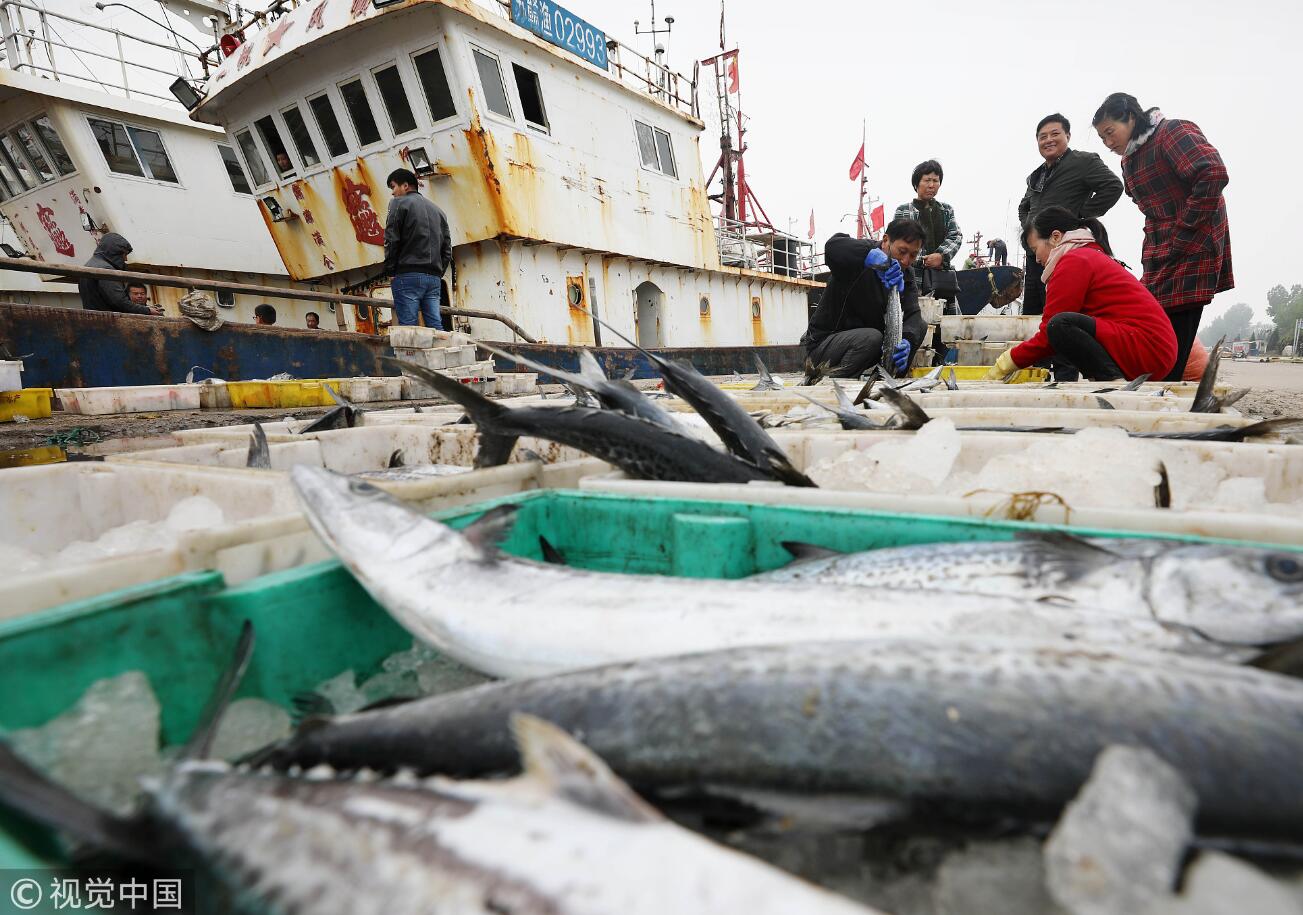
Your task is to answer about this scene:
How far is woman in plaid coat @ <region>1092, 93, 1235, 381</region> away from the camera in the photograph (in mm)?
5602

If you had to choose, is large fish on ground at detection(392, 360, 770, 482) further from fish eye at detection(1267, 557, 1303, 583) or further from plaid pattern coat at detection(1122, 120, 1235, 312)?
plaid pattern coat at detection(1122, 120, 1235, 312)

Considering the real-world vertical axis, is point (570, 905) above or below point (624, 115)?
below

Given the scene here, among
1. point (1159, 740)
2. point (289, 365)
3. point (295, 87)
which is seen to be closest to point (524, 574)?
point (1159, 740)

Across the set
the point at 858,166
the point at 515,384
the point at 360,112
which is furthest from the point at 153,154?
the point at 858,166

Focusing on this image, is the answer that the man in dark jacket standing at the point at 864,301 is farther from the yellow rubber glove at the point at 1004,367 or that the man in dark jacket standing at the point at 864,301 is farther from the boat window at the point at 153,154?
the boat window at the point at 153,154

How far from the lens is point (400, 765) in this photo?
1.00m

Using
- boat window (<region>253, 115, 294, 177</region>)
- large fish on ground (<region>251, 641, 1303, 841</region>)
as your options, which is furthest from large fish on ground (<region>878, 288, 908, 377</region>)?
boat window (<region>253, 115, 294, 177</region>)

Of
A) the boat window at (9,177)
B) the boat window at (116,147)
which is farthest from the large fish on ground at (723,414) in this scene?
the boat window at (9,177)

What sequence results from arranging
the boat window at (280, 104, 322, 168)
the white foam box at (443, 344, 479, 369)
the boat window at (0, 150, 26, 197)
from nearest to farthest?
the white foam box at (443, 344, 479, 369)
the boat window at (280, 104, 322, 168)
the boat window at (0, 150, 26, 197)

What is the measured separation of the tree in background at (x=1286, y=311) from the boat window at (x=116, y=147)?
9389 centimetres

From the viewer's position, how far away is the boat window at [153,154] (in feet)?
45.4

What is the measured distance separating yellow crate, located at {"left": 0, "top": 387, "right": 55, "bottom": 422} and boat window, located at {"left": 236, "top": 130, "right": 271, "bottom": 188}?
1011cm

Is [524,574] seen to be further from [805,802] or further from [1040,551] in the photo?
[1040,551]

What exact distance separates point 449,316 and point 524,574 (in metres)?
10.8
